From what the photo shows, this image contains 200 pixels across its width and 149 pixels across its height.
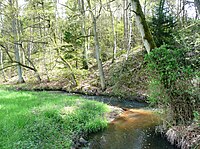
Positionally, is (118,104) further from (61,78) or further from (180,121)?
(61,78)

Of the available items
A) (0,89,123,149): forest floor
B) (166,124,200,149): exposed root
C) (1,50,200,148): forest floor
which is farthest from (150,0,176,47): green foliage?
(166,124,200,149): exposed root

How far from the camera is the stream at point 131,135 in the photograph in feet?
21.6

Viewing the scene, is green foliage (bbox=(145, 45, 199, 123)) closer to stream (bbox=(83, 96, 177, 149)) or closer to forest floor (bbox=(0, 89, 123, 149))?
stream (bbox=(83, 96, 177, 149))

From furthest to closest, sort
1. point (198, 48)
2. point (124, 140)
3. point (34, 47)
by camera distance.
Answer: point (34, 47), point (124, 140), point (198, 48)

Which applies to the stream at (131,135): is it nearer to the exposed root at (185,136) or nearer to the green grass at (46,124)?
the exposed root at (185,136)

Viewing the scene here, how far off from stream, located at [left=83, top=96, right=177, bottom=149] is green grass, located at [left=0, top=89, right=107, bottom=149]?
53cm

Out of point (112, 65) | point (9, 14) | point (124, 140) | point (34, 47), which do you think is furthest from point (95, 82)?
point (34, 47)

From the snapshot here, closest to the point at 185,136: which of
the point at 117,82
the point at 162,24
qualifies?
the point at 117,82

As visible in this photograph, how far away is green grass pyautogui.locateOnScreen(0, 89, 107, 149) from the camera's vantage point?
19.1ft

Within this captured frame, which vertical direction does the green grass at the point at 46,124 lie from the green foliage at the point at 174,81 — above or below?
below

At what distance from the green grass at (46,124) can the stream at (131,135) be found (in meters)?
0.53

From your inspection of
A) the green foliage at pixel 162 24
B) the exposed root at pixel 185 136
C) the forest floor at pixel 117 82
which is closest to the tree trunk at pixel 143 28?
the exposed root at pixel 185 136

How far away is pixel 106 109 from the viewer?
9.78 m

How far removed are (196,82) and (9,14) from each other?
1718 cm
